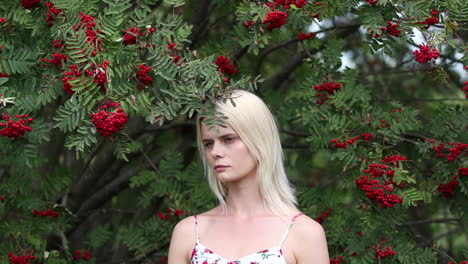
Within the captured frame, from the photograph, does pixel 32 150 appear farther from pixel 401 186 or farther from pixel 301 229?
pixel 401 186

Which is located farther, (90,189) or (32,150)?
(90,189)

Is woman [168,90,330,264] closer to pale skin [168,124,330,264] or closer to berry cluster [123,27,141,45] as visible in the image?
pale skin [168,124,330,264]

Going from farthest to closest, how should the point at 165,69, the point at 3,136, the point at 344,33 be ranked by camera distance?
the point at 344,33 → the point at 3,136 → the point at 165,69

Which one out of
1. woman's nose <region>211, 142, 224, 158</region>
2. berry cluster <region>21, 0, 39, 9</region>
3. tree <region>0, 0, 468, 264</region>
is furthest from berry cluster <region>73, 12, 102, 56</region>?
woman's nose <region>211, 142, 224, 158</region>

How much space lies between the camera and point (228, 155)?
10.1 feet

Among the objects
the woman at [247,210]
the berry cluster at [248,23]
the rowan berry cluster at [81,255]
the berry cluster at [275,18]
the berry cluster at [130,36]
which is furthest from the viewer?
the rowan berry cluster at [81,255]

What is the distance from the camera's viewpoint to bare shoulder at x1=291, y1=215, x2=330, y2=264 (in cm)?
305

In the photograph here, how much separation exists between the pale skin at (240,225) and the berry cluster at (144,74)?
13.8 inches

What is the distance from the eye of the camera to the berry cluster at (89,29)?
10.0ft

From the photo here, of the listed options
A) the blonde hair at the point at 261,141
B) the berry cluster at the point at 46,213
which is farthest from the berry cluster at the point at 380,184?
the berry cluster at the point at 46,213

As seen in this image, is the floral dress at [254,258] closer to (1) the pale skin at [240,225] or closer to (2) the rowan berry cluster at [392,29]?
(1) the pale skin at [240,225]

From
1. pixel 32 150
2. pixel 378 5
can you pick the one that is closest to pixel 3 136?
pixel 32 150

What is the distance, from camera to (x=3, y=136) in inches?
131

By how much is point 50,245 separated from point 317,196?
183cm
